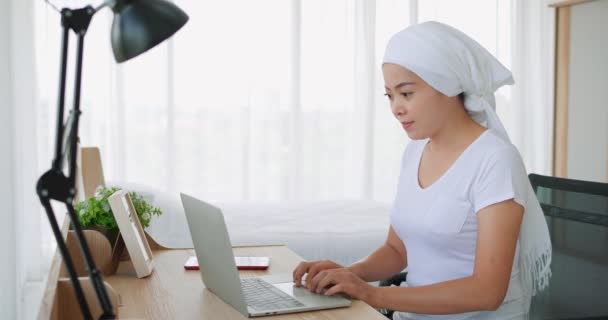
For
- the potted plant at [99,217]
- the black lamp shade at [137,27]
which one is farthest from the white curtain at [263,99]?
the black lamp shade at [137,27]

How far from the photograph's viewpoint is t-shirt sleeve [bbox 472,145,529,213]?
154cm

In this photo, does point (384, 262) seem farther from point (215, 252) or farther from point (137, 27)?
point (137, 27)

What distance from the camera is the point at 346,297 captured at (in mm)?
1538

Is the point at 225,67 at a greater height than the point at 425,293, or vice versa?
the point at 225,67

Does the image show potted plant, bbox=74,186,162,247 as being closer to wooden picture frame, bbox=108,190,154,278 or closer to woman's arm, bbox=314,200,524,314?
wooden picture frame, bbox=108,190,154,278

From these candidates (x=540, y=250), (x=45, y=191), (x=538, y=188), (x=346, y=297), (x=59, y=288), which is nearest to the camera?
(x=45, y=191)

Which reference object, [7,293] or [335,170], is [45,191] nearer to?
[7,293]

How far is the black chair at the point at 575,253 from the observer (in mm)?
1799

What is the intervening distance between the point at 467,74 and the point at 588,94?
3523 mm

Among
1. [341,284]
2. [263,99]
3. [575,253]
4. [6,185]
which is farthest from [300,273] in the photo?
[263,99]

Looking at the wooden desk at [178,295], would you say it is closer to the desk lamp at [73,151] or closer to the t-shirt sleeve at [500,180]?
the t-shirt sleeve at [500,180]

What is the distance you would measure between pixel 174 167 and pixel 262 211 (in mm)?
1297

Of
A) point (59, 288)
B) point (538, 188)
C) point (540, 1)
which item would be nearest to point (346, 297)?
point (59, 288)

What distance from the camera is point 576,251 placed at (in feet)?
6.15
